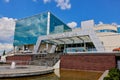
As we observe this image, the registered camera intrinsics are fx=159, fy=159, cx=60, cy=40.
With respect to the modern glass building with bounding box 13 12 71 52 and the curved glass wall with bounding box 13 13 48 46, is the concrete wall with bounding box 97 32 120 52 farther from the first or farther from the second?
the curved glass wall with bounding box 13 13 48 46

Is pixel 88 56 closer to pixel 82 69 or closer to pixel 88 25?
pixel 82 69

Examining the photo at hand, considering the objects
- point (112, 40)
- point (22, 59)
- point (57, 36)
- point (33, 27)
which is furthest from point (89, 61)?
point (33, 27)

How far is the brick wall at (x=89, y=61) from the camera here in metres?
21.6

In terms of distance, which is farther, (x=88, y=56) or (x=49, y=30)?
(x=49, y=30)

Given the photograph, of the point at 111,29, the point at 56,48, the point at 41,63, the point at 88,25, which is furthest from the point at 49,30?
the point at 41,63

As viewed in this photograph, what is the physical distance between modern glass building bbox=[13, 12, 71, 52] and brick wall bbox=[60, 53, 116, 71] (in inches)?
858

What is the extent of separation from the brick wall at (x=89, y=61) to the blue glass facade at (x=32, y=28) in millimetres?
22593

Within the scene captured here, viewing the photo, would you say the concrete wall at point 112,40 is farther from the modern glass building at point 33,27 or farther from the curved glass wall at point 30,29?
the curved glass wall at point 30,29

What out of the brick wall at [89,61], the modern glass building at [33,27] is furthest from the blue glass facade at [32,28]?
the brick wall at [89,61]

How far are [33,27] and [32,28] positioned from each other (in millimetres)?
547

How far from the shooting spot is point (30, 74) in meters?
16.0

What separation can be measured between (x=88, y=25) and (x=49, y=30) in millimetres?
13000

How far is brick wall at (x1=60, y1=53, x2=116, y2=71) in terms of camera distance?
70.9ft

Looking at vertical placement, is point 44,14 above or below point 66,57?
above
